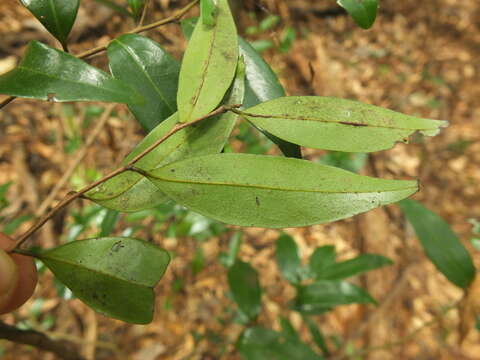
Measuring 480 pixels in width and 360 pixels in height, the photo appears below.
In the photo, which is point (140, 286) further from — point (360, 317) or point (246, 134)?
point (360, 317)

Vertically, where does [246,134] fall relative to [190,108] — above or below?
below

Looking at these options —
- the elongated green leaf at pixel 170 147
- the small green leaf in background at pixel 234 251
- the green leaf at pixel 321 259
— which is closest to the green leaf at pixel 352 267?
the green leaf at pixel 321 259

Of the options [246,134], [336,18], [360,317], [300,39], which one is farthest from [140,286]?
[336,18]

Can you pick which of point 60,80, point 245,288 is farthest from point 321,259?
point 60,80

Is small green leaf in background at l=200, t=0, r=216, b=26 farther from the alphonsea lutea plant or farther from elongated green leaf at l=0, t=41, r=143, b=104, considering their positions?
elongated green leaf at l=0, t=41, r=143, b=104

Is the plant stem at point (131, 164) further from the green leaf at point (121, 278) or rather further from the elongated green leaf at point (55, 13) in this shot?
the elongated green leaf at point (55, 13)
